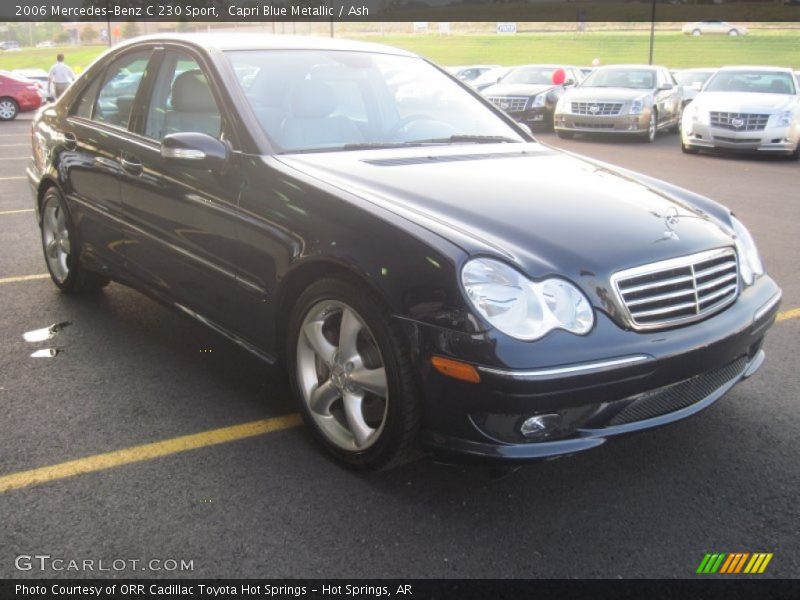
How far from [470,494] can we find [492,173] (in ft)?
4.46

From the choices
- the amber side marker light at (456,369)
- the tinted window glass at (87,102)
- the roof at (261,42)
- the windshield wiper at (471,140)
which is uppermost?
the roof at (261,42)

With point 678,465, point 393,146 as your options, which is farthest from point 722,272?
point 393,146

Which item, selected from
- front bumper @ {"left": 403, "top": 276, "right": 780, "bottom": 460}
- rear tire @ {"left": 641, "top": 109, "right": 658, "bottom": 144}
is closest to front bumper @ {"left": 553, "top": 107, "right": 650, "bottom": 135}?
rear tire @ {"left": 641, "top": 109, "right": 658, "bottom": 144}

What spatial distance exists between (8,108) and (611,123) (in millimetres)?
15396

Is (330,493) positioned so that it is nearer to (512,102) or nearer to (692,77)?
(512,102)

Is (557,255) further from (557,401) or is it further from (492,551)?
(492,551)

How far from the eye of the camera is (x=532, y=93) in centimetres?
1752

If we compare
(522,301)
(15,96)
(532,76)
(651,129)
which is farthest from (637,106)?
(15,96)

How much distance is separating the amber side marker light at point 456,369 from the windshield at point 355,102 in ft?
4.48

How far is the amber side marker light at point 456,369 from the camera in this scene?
2469mm

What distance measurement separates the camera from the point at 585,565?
246cm

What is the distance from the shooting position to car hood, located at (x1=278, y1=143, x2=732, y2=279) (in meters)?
2.69

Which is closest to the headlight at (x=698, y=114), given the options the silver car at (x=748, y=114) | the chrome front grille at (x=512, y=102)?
the silver car at (x=748, y=114)

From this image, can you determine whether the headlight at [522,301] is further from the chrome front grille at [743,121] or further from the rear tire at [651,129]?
the rear tire at [651,129]
